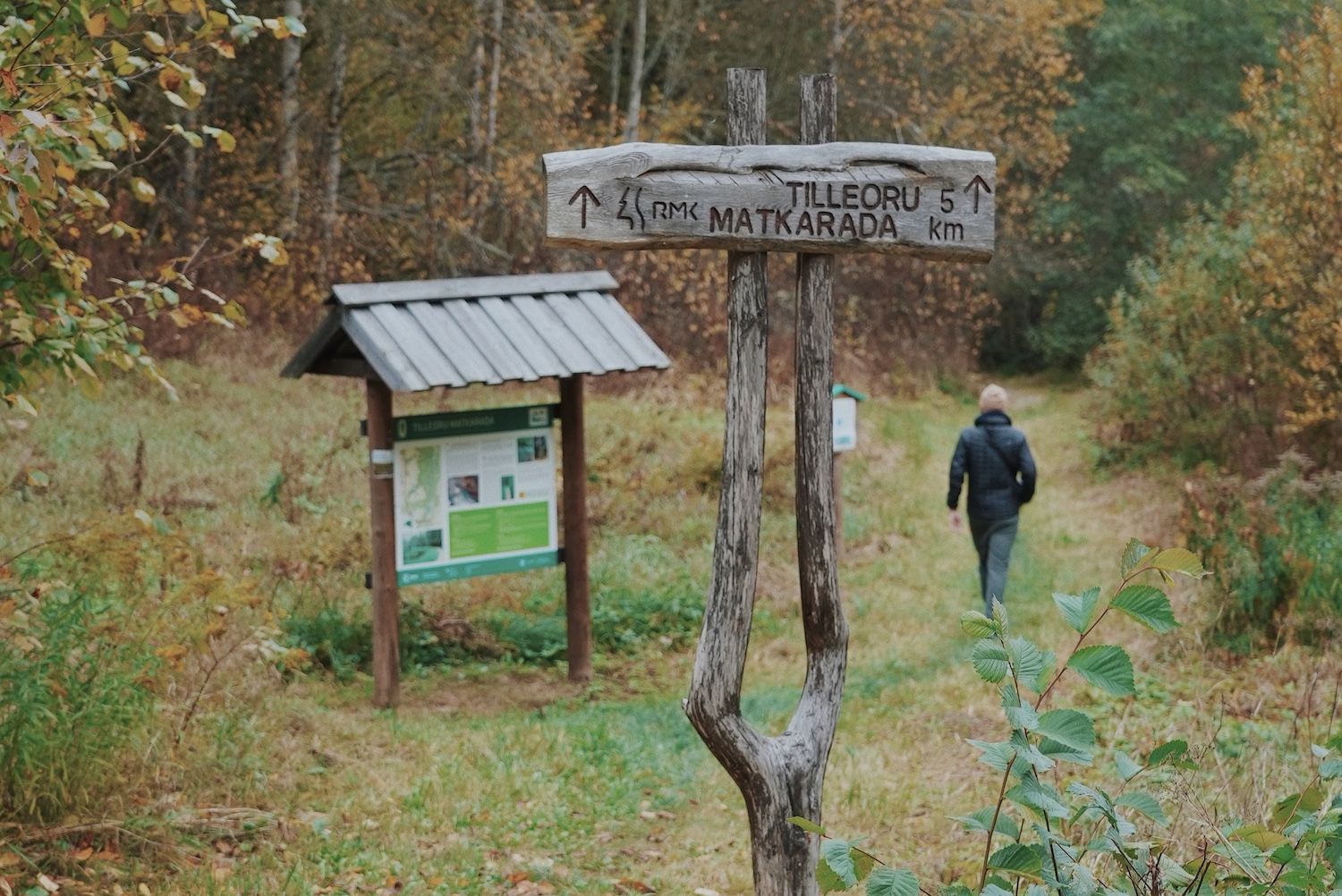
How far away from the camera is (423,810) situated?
535cm

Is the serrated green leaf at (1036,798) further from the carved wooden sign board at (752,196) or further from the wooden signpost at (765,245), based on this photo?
the carved wooden sign board at (752,196)

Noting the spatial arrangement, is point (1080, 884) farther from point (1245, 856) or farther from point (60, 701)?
point (60, 701)

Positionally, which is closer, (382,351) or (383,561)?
(382,351)

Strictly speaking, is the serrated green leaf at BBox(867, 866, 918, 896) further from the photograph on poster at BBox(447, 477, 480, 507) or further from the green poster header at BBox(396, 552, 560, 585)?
the photograph on poster at BBox(447, 477, 480, 507)

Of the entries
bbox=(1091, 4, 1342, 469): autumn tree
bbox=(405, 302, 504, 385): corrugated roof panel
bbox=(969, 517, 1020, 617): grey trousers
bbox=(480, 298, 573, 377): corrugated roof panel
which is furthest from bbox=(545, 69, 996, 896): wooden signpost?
bbox=(1091, 4, 1342, 469): autumn tree

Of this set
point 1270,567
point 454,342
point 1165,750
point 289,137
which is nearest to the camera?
point 1165,750

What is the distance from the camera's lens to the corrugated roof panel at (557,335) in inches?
288

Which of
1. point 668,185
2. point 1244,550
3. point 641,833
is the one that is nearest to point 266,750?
point 641,833

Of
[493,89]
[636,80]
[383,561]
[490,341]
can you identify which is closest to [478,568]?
[383,561]

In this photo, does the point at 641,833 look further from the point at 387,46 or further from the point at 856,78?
the point at 856,78

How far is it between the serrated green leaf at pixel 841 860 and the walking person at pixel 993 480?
563 cm

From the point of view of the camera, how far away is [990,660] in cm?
281

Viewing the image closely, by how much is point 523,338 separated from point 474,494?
3.44 ft

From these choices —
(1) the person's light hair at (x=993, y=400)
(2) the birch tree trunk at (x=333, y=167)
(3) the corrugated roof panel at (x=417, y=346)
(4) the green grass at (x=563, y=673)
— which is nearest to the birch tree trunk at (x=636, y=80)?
(2) the birch tree trunk at (x=333, y=167)
